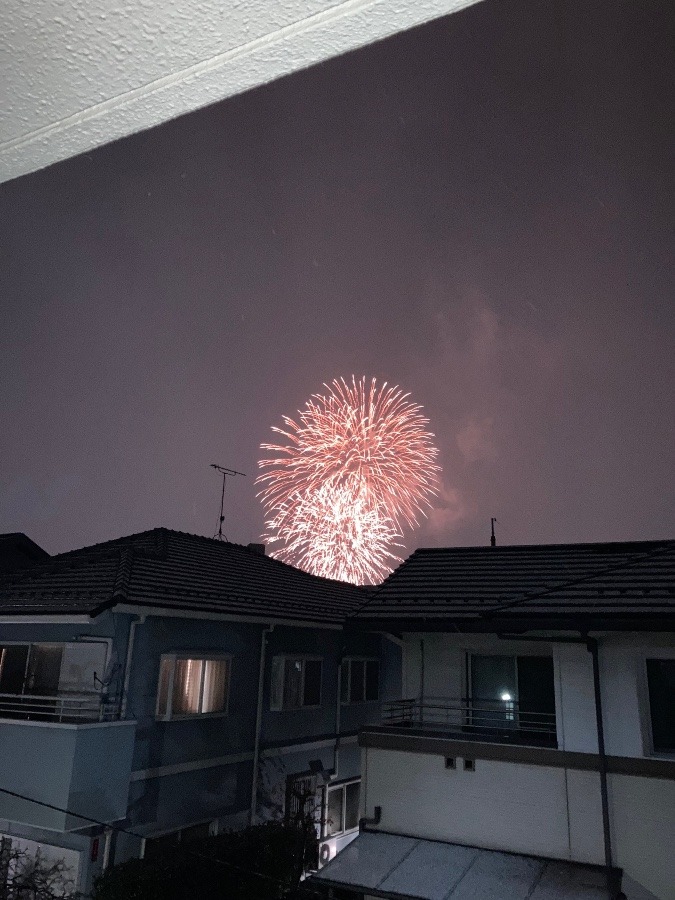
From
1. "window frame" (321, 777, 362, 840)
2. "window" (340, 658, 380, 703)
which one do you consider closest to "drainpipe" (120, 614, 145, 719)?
"window frame" (321, 777, 362, 840)

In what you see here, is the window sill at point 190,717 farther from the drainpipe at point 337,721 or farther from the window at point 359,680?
the window at point 359,680

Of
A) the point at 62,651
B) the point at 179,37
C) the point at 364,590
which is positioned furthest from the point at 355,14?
the point at 364,590

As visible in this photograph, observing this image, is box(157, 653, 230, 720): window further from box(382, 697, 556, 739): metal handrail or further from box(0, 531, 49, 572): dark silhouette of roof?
box(0, 531, 49, 572): dark silhouette of roof

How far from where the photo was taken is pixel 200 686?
1544 cm

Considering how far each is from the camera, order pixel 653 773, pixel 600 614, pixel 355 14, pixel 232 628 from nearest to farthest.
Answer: pixel 355 14 → pixel 653 773 → pixel 600 614 → pixel 232 628

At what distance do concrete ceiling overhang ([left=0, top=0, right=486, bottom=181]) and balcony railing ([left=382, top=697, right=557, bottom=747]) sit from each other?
41.0ft

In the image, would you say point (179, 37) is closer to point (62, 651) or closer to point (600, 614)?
point (600, 614)

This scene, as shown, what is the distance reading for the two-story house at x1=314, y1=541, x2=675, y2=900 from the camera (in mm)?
10594

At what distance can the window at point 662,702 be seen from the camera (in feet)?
36.2

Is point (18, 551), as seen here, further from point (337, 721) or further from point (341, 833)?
point (341, 833)

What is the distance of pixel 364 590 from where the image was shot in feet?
87.2

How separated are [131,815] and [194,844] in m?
1.58

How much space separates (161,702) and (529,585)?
26.5 ft

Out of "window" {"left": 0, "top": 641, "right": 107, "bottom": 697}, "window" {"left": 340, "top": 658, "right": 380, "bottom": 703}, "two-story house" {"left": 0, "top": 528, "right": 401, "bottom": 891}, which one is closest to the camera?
"two-story house" {"left": 0, "top": 528, "right": 401, "bottom": 891}
